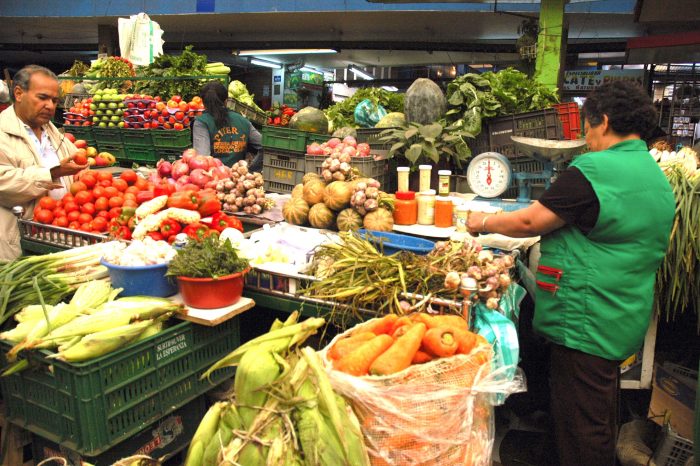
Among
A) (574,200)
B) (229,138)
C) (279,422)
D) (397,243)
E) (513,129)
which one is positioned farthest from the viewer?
(229,138)

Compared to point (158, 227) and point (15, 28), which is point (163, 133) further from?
point (15, 28)

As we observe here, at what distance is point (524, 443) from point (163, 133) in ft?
17.6

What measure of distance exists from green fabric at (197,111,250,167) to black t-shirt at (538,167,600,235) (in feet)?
13.5

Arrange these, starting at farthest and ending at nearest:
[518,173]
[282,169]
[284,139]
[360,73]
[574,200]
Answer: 1. [360,73]
2. [282,169]
3. [284,139]
4. [518,173]
5. [574,200]

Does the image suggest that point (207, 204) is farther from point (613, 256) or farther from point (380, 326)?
point (613, 256)

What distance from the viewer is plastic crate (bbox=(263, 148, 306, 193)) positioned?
458 centimetres

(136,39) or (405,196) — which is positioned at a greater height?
(136,39)

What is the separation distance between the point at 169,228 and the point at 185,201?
24 cm

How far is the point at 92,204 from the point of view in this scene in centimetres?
364

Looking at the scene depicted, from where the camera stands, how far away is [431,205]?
139 inches

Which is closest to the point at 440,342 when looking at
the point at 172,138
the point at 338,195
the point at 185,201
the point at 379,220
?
the point at 379,220

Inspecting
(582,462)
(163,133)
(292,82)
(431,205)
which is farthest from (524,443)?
(292,82)

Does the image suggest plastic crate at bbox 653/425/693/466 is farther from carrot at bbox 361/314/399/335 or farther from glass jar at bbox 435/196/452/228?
carrot at bbox 361/314/399/335

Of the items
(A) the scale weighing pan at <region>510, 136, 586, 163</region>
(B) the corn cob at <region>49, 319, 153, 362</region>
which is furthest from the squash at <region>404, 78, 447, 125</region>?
(B) the corn cob at <region>49, 319, 153, 362</region>
